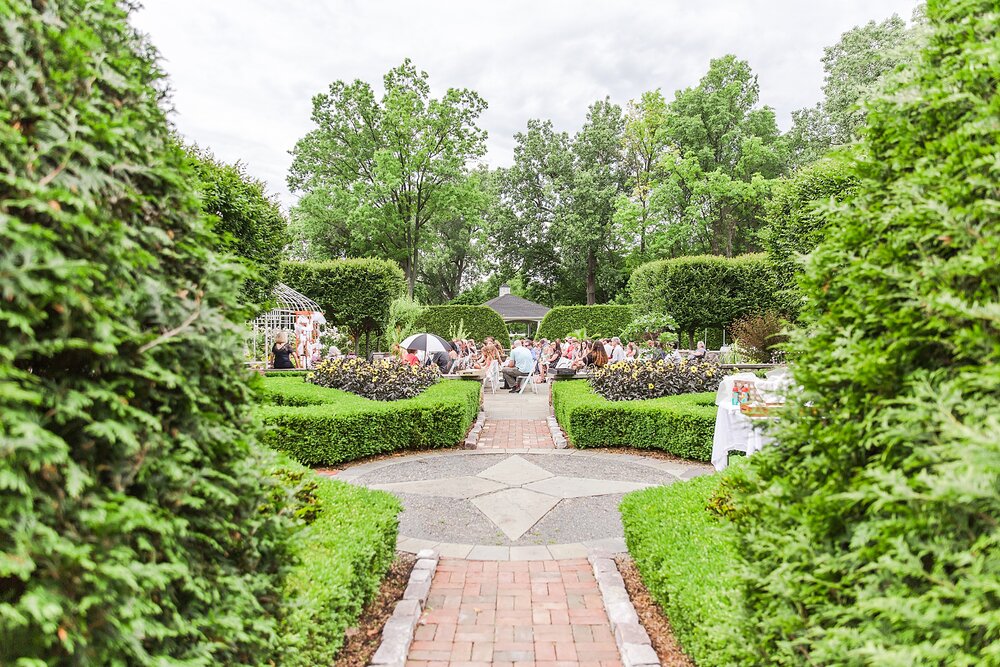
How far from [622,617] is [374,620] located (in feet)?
5.23

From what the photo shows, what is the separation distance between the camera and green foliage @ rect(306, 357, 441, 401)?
9867 millimetres

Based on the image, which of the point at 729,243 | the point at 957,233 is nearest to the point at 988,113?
the point at 957,233

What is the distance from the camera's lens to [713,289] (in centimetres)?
2086

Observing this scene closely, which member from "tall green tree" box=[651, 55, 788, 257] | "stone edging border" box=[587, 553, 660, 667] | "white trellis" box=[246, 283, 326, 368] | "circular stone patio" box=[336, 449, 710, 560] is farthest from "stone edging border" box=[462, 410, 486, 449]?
"tall green tree" box=[651, 55, 788, 257]

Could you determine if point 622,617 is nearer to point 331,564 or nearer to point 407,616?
point 407,616

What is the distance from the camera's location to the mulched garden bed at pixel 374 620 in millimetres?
2914

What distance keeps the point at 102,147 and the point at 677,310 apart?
69.9 feet

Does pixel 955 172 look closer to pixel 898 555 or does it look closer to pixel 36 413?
pixel 898 555

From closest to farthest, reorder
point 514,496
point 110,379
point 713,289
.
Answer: point 110,379 → point 514,496 → point 713,289

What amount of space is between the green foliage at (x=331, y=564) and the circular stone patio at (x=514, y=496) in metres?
0.85

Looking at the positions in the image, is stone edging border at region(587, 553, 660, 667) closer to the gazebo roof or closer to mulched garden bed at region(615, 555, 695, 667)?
mulched garden bed at region(615, 555, 695, 667)

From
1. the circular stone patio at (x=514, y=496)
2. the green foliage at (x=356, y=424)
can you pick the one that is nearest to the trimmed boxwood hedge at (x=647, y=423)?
the circular stone patio at (x=514, y=496)

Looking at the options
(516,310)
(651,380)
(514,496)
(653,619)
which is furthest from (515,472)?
(516,310)

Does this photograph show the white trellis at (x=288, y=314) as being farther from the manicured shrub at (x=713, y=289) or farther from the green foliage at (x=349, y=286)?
the manicured shrub at (x=713, y=289)
